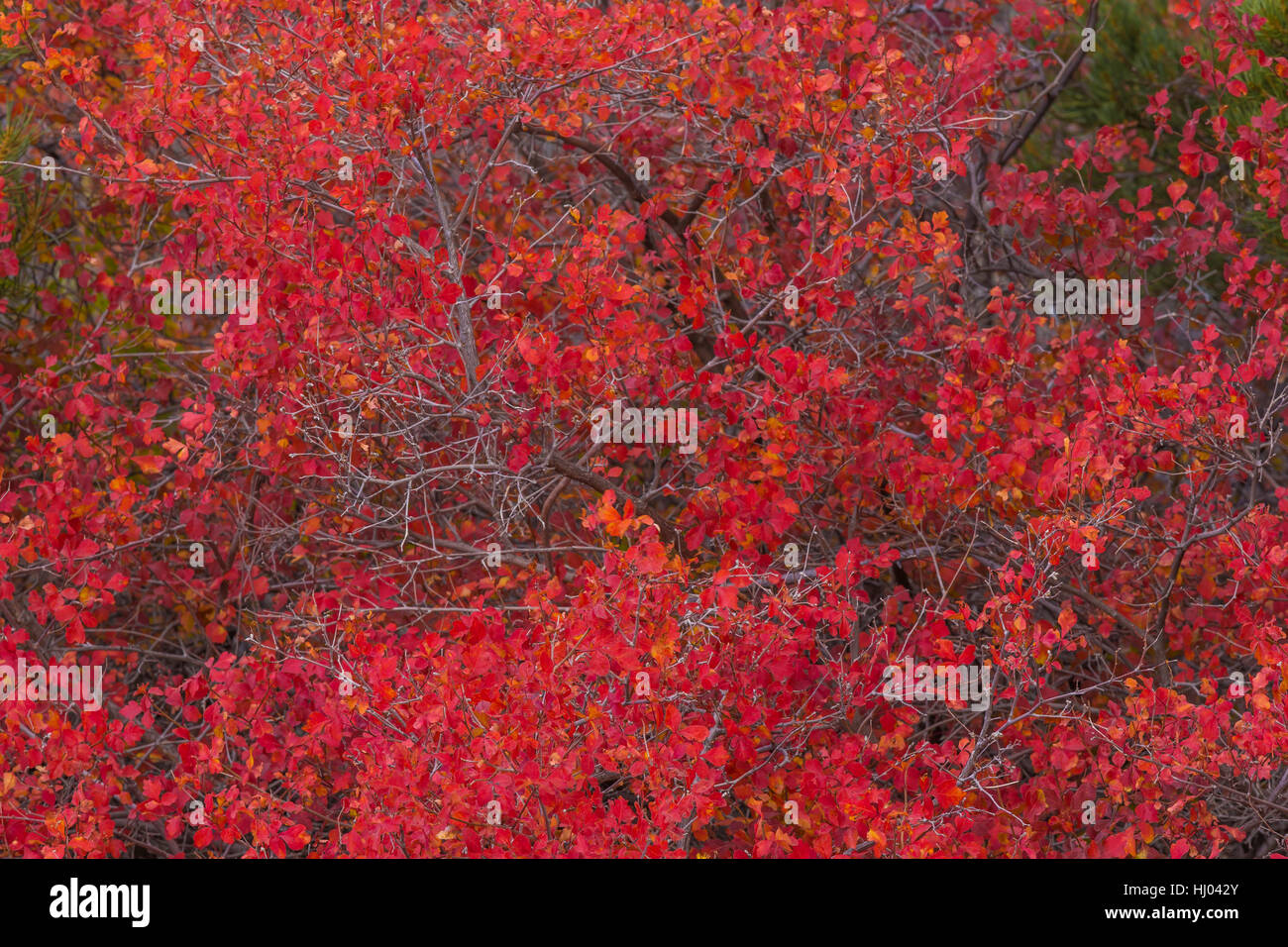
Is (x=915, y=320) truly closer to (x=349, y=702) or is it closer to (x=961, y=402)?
(x=961, y=402)

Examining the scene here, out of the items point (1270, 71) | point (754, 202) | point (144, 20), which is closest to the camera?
point (144, 20)

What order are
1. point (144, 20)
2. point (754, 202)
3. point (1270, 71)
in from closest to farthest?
point (144, 20) < point (1270, 71) < point (754, 202)

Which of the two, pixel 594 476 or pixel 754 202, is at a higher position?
pixel 754 202

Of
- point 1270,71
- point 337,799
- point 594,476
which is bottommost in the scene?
point 337,799

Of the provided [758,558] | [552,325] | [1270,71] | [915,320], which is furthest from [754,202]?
[1270,71]

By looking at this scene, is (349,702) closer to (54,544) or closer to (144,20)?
(54,544)
